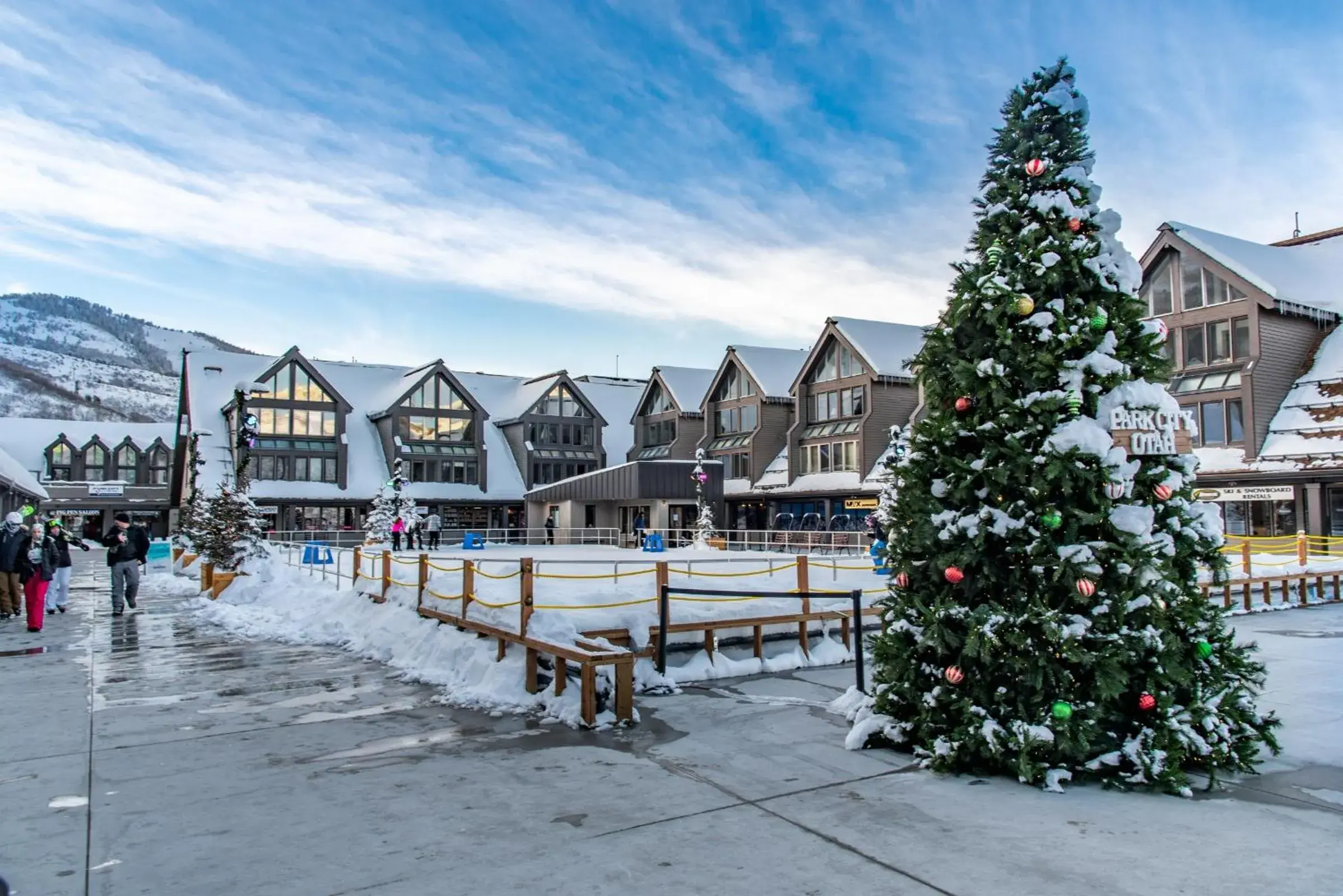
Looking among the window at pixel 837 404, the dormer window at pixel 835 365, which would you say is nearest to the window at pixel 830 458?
the window at pixel 837 404

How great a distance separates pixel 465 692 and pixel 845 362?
37.2m

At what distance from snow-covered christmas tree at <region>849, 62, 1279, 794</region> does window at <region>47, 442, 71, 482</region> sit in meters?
78.4

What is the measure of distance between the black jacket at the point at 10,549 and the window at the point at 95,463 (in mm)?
61657

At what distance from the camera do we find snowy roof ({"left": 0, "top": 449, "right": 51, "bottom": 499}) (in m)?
28.1

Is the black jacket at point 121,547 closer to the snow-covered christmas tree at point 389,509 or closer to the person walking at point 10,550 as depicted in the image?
the person walking at point 10,550

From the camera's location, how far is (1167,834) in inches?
220

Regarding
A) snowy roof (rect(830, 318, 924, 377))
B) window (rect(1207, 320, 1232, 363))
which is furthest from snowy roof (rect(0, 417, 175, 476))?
window (rect(1207, 320, 1232, 363))

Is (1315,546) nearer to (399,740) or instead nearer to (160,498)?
(399,740)

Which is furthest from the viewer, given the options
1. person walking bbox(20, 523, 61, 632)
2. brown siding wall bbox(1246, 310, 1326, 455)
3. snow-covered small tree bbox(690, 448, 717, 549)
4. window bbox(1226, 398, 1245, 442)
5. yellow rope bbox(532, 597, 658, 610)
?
snow-covered small tree bbox(690, 448, 717, 549)

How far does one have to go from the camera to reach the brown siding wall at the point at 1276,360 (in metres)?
30.6

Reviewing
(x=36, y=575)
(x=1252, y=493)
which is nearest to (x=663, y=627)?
(x=36, y=575)

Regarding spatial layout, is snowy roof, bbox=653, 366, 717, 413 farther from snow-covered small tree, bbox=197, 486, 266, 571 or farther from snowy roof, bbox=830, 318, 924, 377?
snow-covered small tree, bbox=197, 486, 266, 571

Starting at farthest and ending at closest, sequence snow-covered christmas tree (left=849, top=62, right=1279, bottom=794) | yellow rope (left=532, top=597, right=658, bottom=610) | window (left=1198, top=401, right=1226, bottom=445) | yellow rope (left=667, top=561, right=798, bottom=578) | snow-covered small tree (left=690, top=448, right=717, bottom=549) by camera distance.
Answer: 1. snow-covered small tree (left=690, top=448, right=717, bottom=549)
2. window (left=1198, top=401, right=1226, bottom=445)
3. yellow rope (left=667, top=561, right=798, bottom=578)
4. yellow rope (left=532, top=597, right=658, bottom=610)
5. snow-covered christmas tree (left=849, top=62, right=1279, bottom=794)

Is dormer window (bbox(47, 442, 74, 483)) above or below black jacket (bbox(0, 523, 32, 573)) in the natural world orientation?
above
